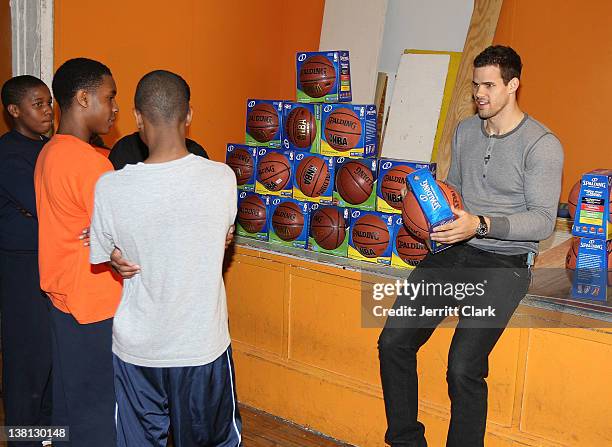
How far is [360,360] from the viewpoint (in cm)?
353

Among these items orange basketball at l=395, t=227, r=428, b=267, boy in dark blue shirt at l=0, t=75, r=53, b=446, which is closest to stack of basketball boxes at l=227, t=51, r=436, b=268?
orange basketball at l=395, t=227, r=428, b=267

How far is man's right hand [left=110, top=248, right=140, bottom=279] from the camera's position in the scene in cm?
206

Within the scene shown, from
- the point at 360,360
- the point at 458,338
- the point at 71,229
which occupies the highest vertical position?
the point at 71,229

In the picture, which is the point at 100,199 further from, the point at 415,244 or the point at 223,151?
the point at 223,151

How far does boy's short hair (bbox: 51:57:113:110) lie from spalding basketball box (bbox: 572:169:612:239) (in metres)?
2.15

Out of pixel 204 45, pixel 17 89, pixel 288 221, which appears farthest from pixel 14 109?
pixel 204 45

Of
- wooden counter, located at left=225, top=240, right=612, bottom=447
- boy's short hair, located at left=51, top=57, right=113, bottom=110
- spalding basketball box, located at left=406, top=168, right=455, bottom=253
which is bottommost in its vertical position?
wooden counter, located at left=225, top=240, right=612, bottom=447

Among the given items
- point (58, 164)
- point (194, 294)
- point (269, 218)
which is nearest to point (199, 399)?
point (194, 294)

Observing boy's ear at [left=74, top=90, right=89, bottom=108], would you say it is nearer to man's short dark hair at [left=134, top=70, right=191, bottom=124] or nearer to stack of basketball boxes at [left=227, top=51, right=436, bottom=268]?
man's short dark hair at [left=134, top=70, right=191, bottom=124]

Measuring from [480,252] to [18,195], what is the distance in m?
2.15

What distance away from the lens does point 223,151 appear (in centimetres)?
507

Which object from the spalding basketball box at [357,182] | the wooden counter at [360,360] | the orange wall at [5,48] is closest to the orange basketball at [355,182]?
the spalding basketball box at [357,182]

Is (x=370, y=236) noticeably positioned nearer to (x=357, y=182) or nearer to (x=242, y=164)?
(x=357, y=182)
